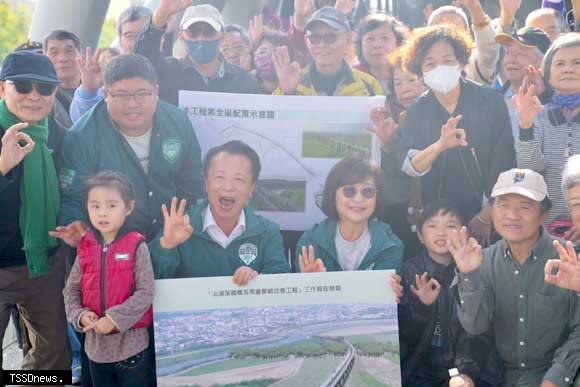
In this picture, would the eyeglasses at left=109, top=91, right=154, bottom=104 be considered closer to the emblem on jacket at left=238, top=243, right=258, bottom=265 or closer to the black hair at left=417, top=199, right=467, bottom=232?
the emblem on jacket at left=238, top=243, right=258, bottom=265

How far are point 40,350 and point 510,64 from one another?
3485 mm

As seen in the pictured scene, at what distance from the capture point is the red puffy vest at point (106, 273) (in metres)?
3.89

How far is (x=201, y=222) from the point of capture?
13.7 feet

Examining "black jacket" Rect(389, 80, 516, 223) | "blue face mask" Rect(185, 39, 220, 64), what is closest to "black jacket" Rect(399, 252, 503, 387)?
"black jacket" Rect(389, 80, 516, 223)

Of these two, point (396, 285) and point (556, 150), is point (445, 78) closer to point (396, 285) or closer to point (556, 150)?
point (556, 150)

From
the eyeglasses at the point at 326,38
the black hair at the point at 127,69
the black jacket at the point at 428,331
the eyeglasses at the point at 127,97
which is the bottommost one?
the black jacket at the point at 428,331

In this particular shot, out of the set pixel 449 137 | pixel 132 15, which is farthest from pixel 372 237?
pixel 132 15

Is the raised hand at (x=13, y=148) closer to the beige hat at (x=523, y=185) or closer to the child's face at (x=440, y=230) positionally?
the child's face at (x=440, y=230)

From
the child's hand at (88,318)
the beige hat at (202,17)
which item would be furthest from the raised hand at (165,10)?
the child's hand at (88,318)

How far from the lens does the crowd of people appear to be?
3928 millimetres

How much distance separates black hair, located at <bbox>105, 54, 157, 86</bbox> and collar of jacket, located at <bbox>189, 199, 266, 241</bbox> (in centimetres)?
76

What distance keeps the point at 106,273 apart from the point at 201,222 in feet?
1.94

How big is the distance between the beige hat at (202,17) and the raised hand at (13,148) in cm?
142

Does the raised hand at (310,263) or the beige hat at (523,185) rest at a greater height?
the beige hat at (523,185)
